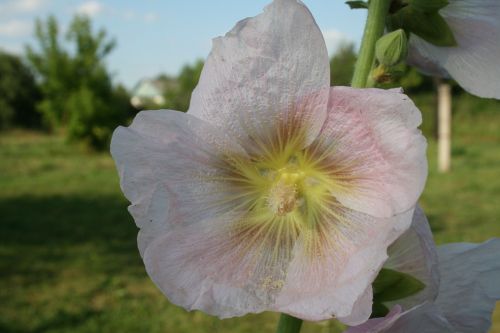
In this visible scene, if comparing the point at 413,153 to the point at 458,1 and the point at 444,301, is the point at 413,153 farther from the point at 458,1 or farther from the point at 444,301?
the point at 458,1

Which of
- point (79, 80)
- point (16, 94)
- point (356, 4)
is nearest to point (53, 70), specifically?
point (79, 80)

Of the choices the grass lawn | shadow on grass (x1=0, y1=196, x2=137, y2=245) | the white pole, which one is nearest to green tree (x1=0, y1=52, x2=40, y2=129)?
the grass lawn

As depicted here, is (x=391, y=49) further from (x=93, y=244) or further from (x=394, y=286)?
(x=93, y=244)

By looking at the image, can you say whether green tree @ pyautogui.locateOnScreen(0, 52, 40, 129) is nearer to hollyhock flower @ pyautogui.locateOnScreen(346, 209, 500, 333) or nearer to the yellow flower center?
the yellow flower center

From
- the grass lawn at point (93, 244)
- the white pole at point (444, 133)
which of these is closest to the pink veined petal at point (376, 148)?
the grass lawn at point (93, 244)

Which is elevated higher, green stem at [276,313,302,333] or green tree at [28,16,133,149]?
green stem at [276,313,302,333]

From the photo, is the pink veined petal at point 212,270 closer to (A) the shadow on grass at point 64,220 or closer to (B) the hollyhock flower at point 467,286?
(B) the hollyhock flower at point 467,286
